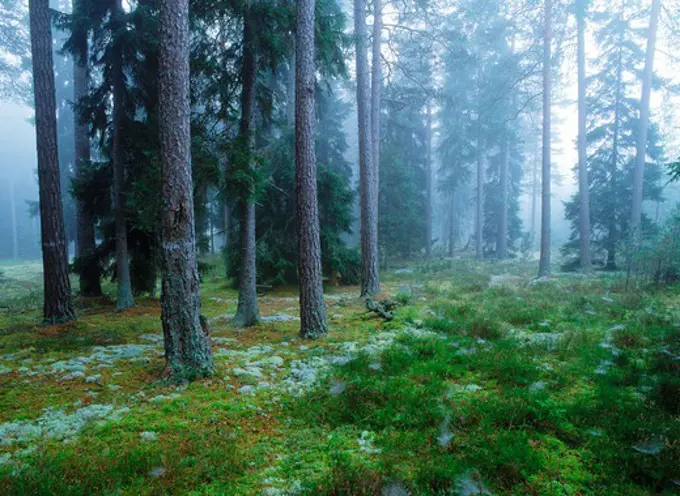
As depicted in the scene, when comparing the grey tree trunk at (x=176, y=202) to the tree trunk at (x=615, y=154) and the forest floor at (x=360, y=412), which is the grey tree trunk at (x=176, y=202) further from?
the tree trunk at (x=615, y=154)

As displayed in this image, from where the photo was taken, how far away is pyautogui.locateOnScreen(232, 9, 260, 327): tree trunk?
7516 mm

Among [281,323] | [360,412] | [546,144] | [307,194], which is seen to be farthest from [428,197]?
[360,412]

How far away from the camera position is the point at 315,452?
3.21 m

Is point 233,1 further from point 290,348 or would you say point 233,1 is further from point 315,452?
point 315,452

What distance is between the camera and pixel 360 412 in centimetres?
381

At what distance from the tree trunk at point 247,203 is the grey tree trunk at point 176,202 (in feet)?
8.21

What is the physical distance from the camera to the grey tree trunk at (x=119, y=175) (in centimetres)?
957

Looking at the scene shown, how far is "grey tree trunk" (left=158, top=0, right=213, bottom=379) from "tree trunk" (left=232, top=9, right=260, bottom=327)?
250 centimetres

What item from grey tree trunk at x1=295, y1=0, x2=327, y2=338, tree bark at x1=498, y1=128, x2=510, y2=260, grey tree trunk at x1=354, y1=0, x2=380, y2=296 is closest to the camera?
grey tree trunk at x1=295, y1=0, x2=327, y2=338

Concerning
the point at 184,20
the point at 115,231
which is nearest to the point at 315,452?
the point at 184,20

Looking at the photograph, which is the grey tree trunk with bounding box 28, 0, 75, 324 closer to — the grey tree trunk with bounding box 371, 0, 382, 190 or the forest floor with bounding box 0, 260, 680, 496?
the forest floor with bounding box 0, 260, 680, 496

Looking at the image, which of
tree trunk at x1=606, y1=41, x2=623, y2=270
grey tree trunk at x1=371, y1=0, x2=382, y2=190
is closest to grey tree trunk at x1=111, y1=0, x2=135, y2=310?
grey tree trunk at x1=371, y1=0, x2=382, y2=190

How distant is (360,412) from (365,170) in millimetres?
8868

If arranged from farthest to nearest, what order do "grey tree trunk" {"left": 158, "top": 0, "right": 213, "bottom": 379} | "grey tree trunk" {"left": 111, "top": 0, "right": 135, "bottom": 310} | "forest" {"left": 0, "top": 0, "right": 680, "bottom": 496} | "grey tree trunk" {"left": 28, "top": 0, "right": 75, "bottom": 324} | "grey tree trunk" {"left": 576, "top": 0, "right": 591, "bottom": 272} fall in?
"grey tree trunk" {"left": 576, "top": 0, "right": 591, "bottom": 272}
"grey tree trunk" {"left": 111, "top": 0, "right": 135, "bottom": 310}
"grey tree trunk" {"left": 28, "top": 0, "right": 75, "bottom": 324}
"grey tree trunk" {"left": 158, "top": 0, "right": 213, "bottom": 379}
"forest" {"left": 0, "top": 0, "right": 680, "bottom": 496}
